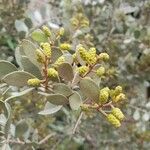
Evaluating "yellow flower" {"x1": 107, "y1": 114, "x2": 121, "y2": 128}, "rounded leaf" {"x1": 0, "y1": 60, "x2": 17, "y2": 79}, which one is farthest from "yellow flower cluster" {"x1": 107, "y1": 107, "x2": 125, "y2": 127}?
"rounded leaf" {"x1": 0, "y1": 60, "x2": 17, "y2": 79}

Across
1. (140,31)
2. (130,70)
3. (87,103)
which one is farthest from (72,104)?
(130,70)

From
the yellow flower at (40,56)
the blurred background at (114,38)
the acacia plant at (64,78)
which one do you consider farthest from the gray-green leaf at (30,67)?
the blurred background at (114,38)

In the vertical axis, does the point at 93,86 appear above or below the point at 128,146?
above

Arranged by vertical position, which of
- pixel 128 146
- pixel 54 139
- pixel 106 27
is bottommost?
pixel 128 146

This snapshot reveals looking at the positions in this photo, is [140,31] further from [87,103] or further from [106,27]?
[87,103]

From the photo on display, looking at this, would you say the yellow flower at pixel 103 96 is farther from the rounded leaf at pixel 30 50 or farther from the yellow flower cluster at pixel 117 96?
the rounded leaf at pixel 30 50

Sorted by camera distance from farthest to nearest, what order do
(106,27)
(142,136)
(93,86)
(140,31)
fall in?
(142,136), (106,27), (140,31), (93,86)

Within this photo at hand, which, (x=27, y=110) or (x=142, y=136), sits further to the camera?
(x=142, y=136)
